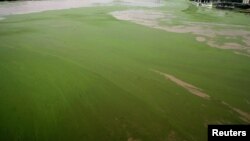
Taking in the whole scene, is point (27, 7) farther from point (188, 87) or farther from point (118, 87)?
point (188, 87)

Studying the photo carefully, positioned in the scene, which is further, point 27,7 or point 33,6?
point 33,6

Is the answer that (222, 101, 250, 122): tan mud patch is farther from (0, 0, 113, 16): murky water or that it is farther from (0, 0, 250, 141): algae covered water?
(0, 0, 113, 16): murky water

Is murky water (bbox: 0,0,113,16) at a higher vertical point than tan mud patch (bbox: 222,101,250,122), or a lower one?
higher

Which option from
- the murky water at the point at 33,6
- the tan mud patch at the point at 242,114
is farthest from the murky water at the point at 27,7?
the tan mud patch at the point at 242,114

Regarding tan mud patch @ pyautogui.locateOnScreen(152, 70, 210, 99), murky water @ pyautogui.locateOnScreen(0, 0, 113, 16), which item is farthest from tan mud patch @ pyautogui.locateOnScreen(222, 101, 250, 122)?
murky water @ pyautogui.locateOnScreen(0, 0, 113, 16)

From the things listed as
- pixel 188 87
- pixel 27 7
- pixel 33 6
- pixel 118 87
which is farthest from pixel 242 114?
pixel 33 6

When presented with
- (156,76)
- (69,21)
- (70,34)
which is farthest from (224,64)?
(69,21)

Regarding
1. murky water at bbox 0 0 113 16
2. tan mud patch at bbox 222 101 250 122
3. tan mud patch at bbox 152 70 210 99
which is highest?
murky water at bbox 0 0 113 16

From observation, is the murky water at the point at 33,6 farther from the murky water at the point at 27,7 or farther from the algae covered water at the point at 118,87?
the algae covered water at the point at 118,87
